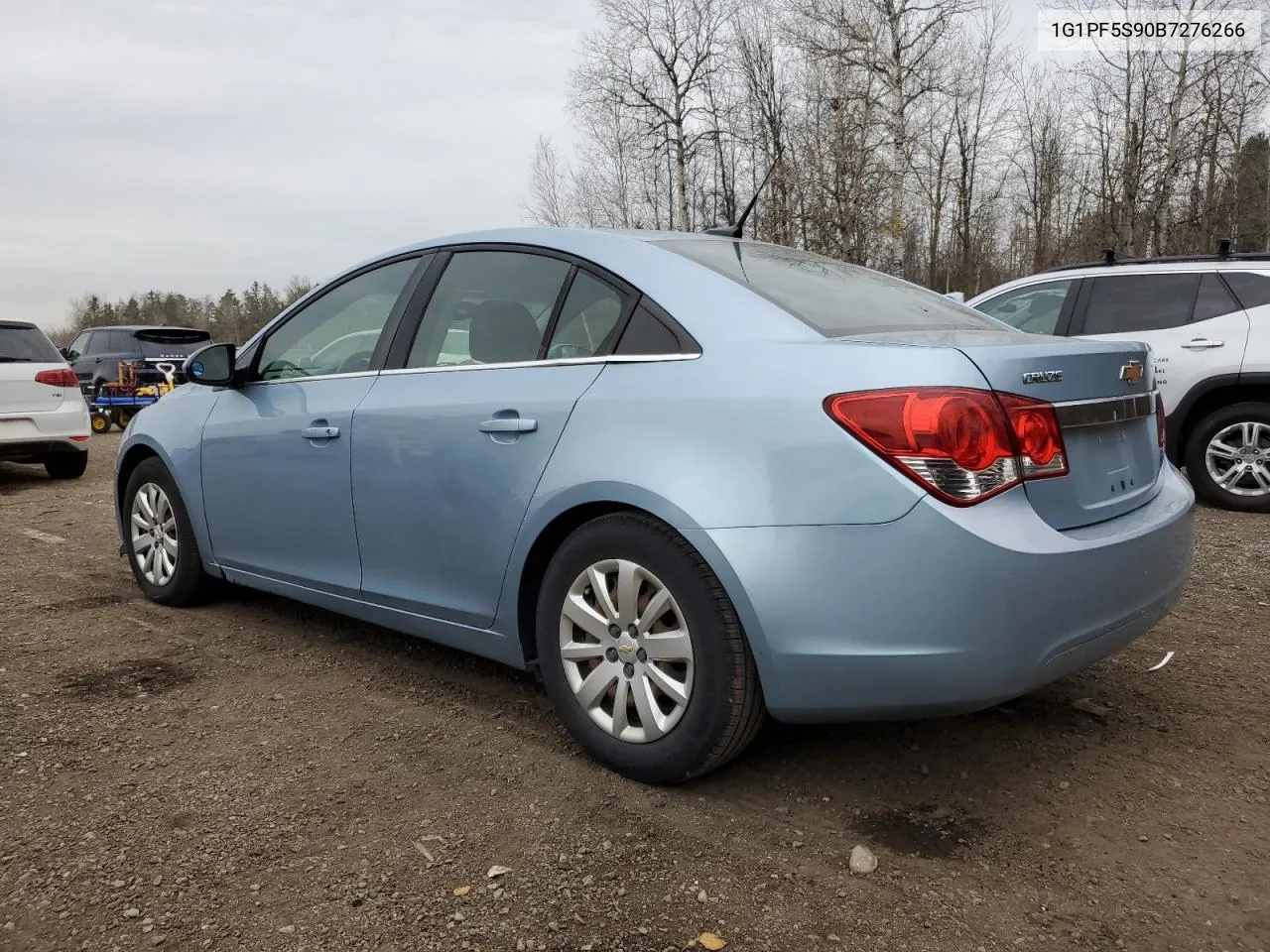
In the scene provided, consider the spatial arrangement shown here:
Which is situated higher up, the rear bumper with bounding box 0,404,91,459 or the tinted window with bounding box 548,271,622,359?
the tinted window with bounding box 548,271,622,359

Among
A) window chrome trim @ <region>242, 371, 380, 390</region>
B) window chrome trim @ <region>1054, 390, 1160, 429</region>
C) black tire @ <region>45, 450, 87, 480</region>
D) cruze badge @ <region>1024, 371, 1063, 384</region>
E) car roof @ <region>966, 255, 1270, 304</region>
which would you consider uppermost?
car roof @ <region>966, 255, 1270, 304</region>

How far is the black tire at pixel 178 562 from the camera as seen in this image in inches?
169

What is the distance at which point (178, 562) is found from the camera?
14.3 feet

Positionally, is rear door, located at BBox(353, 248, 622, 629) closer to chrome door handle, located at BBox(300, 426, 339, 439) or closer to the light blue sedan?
the light blue sedan

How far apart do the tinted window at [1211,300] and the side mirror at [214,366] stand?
20.8 feet

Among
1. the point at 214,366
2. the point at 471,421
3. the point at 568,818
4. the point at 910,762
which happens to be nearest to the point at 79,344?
the point at 214,366

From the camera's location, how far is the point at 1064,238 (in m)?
36.3

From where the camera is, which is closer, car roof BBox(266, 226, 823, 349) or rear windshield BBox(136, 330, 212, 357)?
car roof BBox(266, 226, 823, 349)

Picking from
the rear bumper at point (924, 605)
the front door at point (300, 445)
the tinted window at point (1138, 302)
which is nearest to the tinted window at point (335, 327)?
the front door at point (300, 445)

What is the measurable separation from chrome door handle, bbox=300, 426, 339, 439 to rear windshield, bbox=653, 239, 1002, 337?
1340mm

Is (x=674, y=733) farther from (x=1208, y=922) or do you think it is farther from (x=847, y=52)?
(x=847, y=52)

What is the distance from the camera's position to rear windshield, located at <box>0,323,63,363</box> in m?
8.59

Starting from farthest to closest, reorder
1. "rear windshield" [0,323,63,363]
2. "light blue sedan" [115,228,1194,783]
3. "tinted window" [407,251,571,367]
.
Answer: "rear windshield" [0,323,63,363] < "tinted window" [407,251,571,367] < "light blue sedan" [115,228,1194,783]

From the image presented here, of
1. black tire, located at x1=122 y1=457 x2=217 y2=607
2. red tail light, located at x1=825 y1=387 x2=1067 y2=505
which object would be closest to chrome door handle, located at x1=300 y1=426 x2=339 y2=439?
black tire, located at x1=122 y1=457 x2=217 y2=607
